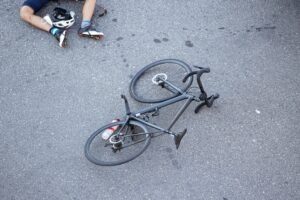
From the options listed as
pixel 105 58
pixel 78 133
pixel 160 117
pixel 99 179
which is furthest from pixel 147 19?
pixel 99 179

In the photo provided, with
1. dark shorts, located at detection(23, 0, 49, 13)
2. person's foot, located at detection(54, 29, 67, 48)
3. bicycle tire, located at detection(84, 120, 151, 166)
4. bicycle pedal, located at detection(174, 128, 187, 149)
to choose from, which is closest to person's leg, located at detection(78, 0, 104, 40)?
person's foot, located at detection(54, 29, 67, 48)

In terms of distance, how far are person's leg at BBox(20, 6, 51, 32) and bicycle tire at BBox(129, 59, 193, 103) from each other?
167 cm

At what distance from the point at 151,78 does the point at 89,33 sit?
1.16 m

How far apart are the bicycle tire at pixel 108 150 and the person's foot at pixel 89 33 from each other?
1604mm

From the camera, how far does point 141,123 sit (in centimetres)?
395

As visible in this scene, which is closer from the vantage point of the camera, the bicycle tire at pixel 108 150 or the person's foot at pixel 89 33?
the bicycle tire at pixel 108 150

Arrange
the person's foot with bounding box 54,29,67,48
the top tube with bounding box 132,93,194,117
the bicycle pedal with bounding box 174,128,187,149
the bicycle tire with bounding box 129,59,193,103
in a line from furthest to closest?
the person's foot with bounding box 54,29,67,48
the bicycle tire with bounding box 129,59,193,103
the top tube with bounding box 132,93,194,117
the bicycle pedal with bounding box 174,128,187,149

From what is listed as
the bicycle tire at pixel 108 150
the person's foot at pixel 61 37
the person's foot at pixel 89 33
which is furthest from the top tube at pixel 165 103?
the person's foot at pixel 61 37

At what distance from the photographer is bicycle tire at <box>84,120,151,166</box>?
393 cm

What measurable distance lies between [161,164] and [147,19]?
7.93 ft

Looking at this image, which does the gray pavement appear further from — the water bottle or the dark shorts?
the water bottle

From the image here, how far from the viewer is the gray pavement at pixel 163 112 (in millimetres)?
3863

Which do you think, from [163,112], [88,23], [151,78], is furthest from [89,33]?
[163,112]

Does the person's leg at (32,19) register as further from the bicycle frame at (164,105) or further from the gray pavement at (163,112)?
the bicycle frame at (164,105)
